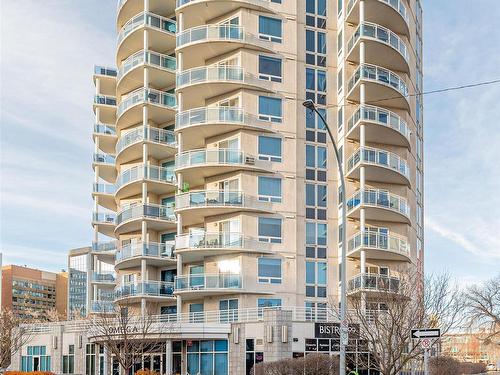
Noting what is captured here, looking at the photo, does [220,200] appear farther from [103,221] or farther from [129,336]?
[103,221]

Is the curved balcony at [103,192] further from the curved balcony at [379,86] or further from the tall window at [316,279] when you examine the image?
the curved balcony at [379,86]

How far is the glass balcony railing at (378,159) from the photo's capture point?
46031 mm

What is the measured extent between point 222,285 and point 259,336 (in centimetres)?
589

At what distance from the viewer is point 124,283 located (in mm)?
51406

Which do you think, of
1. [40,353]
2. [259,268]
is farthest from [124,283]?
[259,268]

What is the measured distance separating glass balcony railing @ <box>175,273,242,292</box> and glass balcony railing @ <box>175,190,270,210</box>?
4456mm

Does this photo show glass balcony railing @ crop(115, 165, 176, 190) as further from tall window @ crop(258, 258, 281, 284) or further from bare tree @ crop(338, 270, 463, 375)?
bare tree @ crop(338, 270, 463, 375)

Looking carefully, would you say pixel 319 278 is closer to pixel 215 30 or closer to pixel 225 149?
pixel 225 149

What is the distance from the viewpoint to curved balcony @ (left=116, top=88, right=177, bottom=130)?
169 ft

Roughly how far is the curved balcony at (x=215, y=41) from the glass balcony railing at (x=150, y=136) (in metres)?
6.02

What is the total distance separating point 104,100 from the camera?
63.5 metres

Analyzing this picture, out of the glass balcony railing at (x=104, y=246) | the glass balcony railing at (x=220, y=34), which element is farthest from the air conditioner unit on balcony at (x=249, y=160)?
the glass balcony railing at (x=104, y=246)

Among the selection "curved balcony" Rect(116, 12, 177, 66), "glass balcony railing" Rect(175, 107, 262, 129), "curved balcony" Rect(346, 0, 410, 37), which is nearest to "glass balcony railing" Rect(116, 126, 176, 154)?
"glass balcony railing" Rect(175, 107, 262, 129)

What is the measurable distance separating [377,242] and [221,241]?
9981 mm
